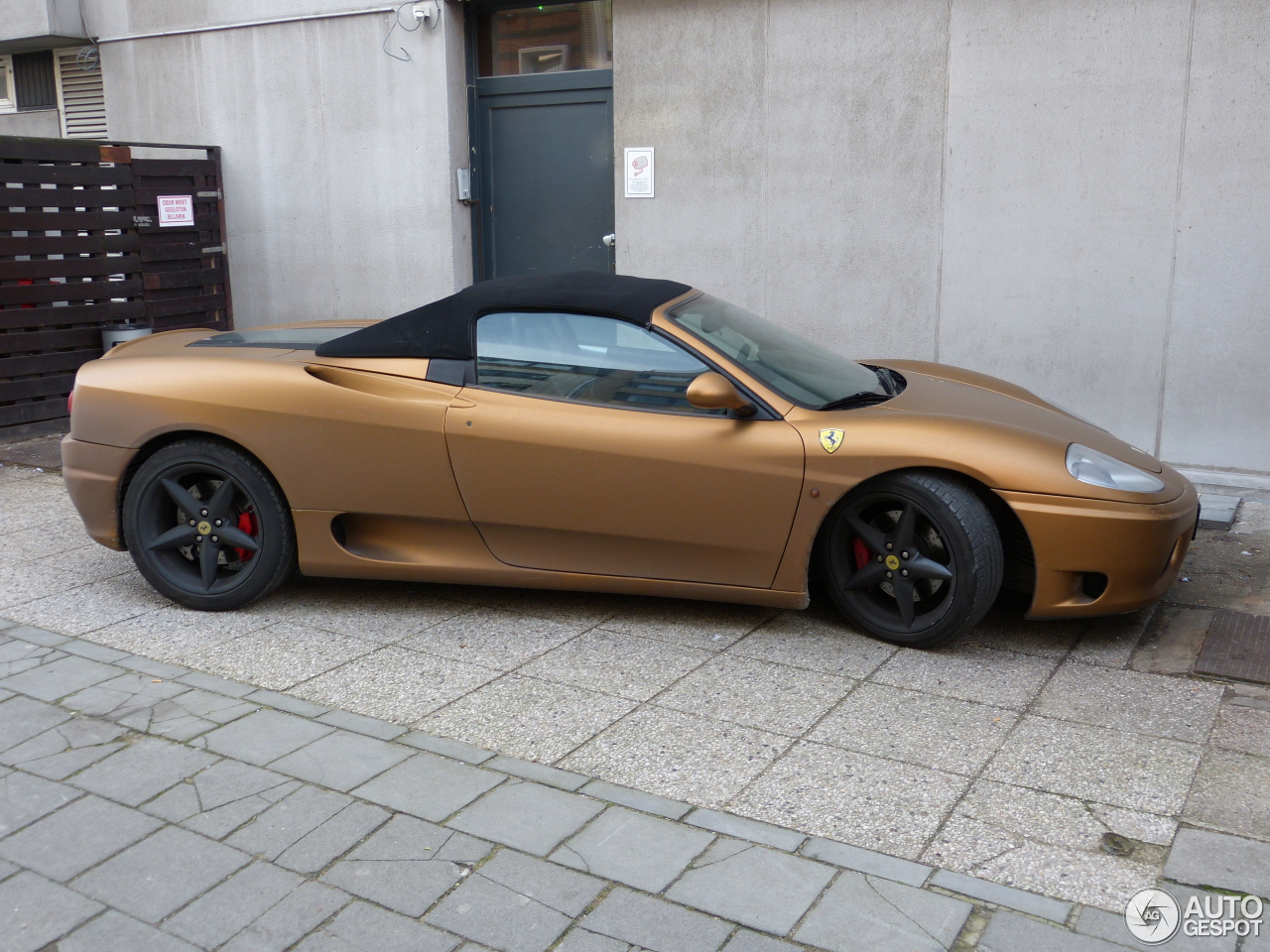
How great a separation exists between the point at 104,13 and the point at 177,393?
309 inches

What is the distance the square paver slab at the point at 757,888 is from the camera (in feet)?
8.98

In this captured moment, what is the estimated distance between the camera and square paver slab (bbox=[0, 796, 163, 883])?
3008 millimetres

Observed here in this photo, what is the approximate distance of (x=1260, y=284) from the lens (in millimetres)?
6969

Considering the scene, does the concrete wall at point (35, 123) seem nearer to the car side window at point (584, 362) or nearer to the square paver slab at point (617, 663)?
the car side window at point (584, 362)

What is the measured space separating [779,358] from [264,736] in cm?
246

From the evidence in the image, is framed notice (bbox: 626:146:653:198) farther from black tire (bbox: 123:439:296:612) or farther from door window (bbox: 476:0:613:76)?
black tire (bbox: 123:439:296:612)

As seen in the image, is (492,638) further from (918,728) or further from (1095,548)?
(1095,548)

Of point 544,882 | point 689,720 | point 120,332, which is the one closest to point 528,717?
point 689,720

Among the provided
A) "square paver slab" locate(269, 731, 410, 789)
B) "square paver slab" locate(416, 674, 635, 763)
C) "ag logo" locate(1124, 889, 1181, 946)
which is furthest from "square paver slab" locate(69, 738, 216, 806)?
"ag logo" locate(1124, 889, 1181, 946)

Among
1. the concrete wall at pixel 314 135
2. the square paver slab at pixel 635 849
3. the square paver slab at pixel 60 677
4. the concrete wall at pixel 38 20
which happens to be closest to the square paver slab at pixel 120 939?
the square paver slab at pixel 635 849

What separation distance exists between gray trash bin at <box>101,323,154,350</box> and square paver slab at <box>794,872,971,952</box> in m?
7.82

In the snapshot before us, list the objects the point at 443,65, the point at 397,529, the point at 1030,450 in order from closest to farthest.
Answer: the point at 1030,450 < the point at 397,529 < the point at 443,65

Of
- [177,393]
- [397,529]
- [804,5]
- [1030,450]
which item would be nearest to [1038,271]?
[804,5]

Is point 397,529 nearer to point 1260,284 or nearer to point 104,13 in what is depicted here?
point 1260,284
